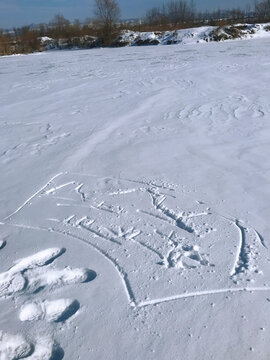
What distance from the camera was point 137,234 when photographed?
2.83m

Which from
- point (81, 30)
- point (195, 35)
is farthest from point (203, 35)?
point (81, 30)

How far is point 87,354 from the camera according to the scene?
1879mm

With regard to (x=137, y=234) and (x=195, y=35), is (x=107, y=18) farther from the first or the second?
(x=137, y=234)

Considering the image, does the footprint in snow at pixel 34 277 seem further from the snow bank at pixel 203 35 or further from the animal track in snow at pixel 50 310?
the snow bank at pixel 203 35

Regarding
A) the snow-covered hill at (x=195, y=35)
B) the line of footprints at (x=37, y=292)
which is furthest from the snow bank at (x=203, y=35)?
the line of footprints at (x=37, y=292)

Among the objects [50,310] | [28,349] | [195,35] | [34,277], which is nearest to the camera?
[28,349]

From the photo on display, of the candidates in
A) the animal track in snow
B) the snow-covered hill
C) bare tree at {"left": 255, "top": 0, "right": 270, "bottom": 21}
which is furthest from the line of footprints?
bare tree at {"left": 255, "top": 0, "right": 270, "bottom": 21}

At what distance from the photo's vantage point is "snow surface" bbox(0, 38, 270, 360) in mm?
1973

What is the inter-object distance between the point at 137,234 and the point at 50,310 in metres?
0.95

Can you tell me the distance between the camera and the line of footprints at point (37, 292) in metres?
1.92

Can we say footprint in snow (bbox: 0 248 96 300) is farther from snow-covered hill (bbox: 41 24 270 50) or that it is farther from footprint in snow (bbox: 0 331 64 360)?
snow-covered hill (bbox: 41 24 270 50)

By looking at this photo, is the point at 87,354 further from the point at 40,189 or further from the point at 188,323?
the point at 40,189

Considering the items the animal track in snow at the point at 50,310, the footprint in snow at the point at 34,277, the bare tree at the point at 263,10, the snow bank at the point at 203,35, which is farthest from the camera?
the bare tree at the point at 263,10

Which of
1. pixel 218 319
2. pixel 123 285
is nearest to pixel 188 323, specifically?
pixel 218 319
